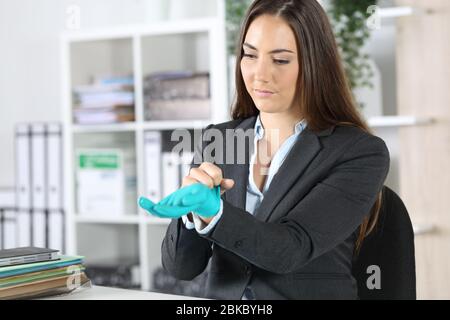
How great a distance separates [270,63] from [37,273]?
1.87 ft

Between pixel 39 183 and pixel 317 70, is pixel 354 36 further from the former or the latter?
pixel 39 183

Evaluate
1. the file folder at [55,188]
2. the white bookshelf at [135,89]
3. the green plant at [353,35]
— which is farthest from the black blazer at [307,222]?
the file folder at [55,188]

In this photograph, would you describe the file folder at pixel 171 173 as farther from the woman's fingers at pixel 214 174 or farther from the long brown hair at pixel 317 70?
the woman's fingers at pixel 214 174

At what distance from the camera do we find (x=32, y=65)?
3.84 meters

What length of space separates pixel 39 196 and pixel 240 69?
2.13m

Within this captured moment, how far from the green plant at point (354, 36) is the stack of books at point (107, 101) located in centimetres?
100

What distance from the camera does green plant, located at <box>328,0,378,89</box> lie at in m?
2.67

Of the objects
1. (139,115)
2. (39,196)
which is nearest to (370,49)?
(139,115)

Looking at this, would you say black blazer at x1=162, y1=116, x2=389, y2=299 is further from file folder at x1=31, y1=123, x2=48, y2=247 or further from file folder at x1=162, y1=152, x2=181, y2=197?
file folder at x1=31, y1=123, x2=48, y2=247

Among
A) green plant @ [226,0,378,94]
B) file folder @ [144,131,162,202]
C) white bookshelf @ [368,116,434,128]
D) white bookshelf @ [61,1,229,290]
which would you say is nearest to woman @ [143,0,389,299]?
white bookshelf @ [368,116,434,128]

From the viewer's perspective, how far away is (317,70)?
4.68 ft

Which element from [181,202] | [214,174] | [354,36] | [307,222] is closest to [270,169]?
[307,222]
